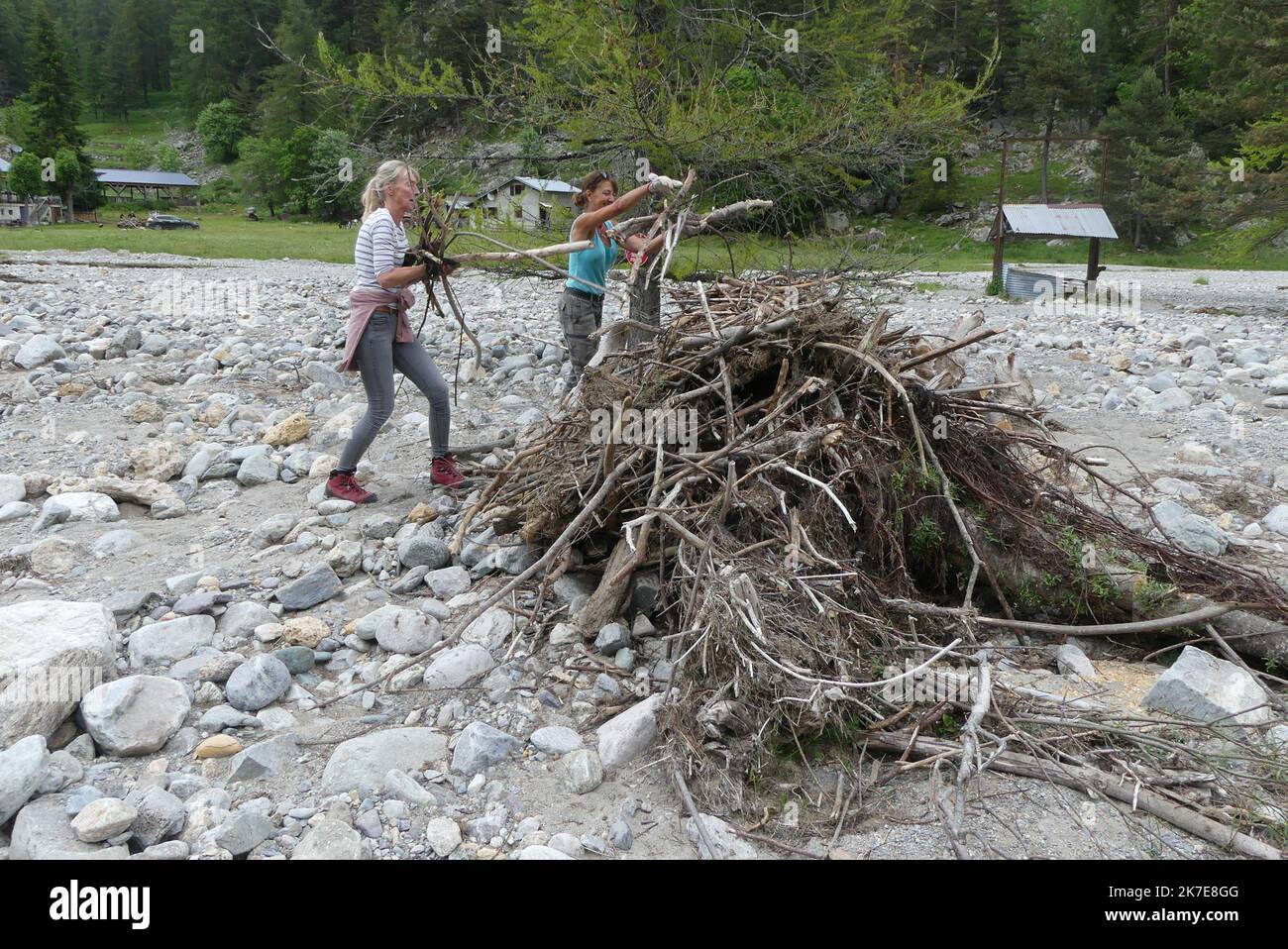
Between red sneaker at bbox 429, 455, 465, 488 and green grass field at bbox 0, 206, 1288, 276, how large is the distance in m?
2.56

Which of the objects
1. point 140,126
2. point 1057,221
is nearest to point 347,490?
point 1057,221

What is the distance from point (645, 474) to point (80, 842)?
255 cm

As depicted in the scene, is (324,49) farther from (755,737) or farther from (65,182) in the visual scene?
(65,182)

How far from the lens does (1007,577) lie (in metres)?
4.50

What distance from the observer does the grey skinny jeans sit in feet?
17.8

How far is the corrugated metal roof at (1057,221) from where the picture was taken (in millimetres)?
17859

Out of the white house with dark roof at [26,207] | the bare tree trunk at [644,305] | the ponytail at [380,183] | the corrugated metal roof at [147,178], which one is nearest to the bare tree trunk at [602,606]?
the bare tree trunk at [644,305]

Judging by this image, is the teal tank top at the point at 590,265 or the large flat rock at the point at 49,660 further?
the teal tank top at the point at 590,265

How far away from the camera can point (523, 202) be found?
27.2 feet

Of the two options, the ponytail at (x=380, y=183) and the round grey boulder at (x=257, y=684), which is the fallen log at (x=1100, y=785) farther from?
the ponytail at (x=380, y=183)

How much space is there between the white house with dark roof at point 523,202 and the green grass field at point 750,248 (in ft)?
0.87

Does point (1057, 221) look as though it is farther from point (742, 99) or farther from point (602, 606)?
point (602, 606)

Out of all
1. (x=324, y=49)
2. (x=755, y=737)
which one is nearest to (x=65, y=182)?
(x=324, y=49)

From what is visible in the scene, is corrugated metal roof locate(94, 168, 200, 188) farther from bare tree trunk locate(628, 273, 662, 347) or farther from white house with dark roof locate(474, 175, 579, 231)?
Result: bare tree trunk locate(628, 273, 662, 347)
